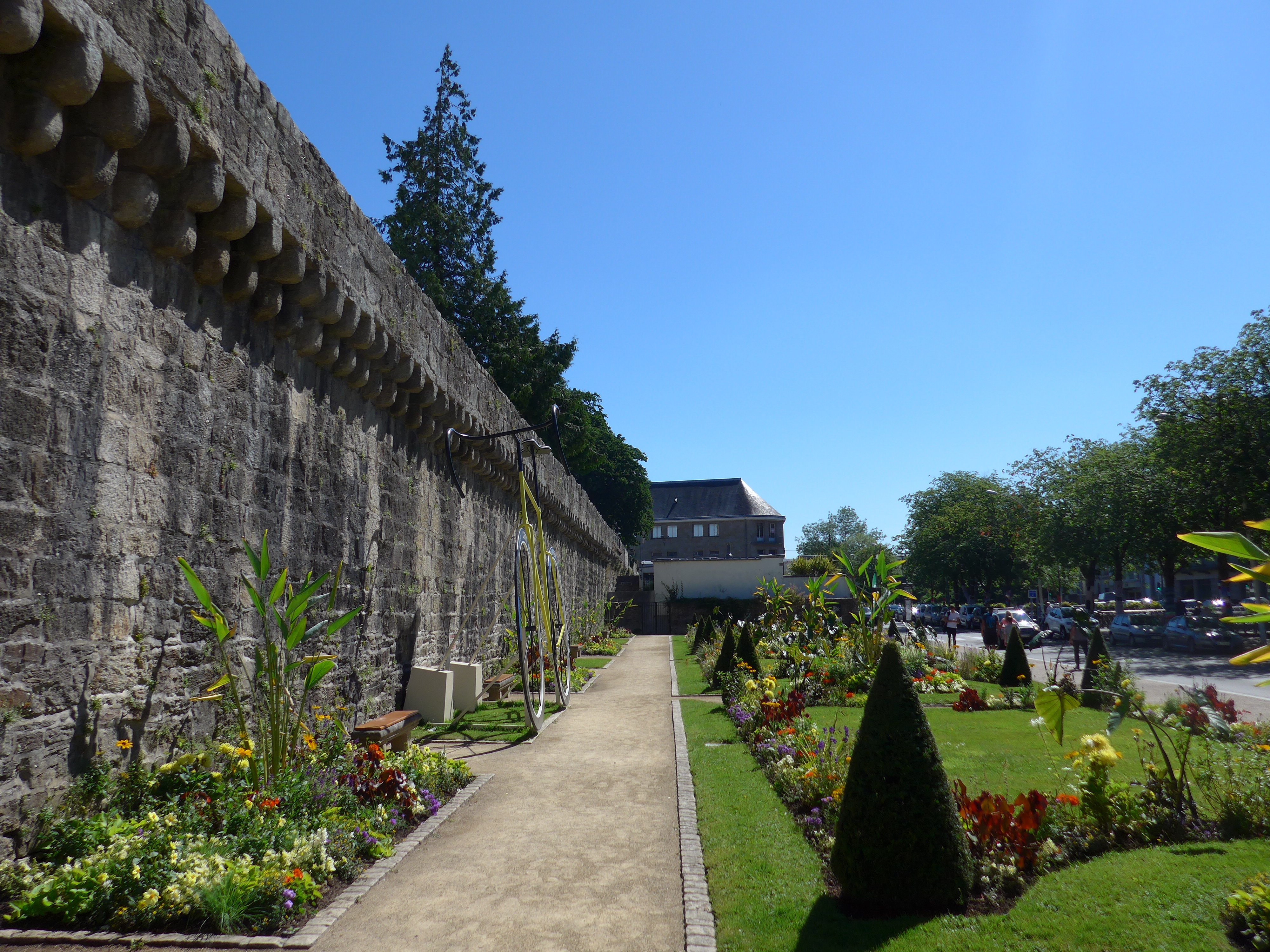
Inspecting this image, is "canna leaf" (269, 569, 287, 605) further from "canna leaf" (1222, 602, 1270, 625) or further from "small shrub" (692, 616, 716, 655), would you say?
"small shrub" (692, 616, 716, 655)

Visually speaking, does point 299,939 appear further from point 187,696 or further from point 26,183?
point 26,183

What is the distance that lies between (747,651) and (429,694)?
23.1ft

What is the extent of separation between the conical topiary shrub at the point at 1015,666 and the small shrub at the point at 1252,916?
38.2 ft

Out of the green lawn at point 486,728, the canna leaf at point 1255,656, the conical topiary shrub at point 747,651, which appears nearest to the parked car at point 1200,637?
the conical topiary shrub at point 747,651

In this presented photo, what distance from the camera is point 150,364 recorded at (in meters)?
5.06

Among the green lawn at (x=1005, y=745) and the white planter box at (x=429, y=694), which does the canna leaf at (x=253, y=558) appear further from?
the green lawn at (x=1005, y=745)

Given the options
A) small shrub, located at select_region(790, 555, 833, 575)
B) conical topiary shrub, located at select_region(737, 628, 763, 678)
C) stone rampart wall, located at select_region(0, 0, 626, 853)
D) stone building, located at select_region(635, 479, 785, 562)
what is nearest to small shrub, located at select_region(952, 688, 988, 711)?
conical topiary shrub, located at select_region(737, 628, 763, 678)

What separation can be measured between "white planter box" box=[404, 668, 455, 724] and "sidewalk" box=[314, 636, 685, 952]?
1.77 m

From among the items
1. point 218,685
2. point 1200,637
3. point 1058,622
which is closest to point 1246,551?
point 218,685

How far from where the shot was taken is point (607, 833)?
230 inches

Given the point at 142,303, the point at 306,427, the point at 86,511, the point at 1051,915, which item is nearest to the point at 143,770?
the point at 86,511

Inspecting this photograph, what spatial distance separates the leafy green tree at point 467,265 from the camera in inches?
1161

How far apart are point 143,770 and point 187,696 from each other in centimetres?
57

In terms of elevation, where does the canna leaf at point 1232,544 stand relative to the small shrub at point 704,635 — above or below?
above
